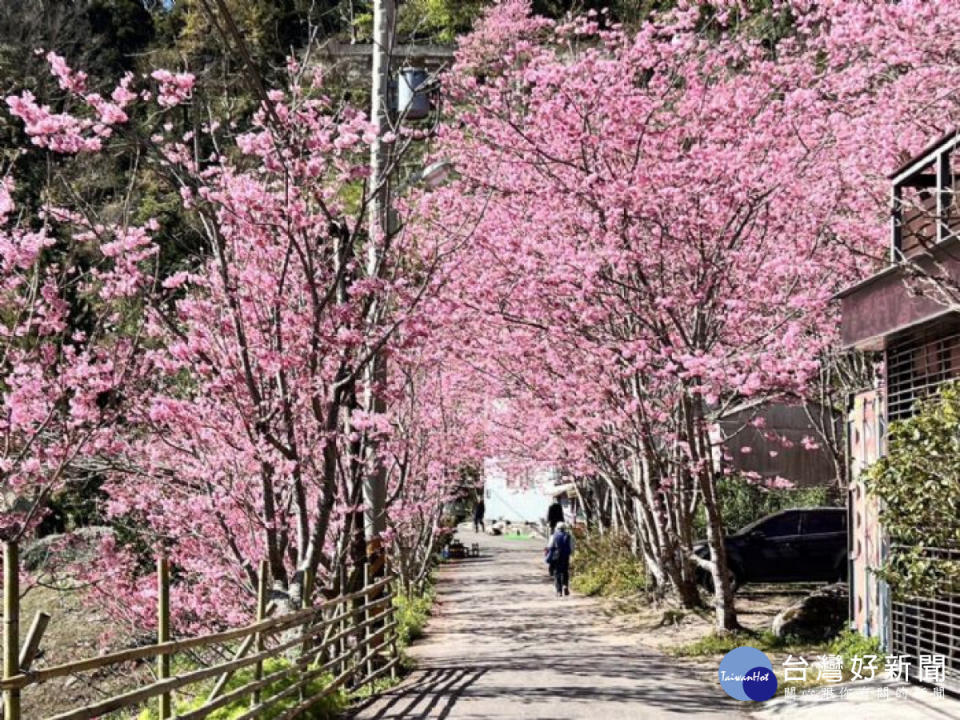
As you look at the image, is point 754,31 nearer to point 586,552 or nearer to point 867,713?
point 586,552

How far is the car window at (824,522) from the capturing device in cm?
2330

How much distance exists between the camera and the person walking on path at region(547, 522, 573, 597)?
25.6m

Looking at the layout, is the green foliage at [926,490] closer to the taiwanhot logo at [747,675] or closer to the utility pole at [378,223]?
the taiwanhot logo at [747,675]

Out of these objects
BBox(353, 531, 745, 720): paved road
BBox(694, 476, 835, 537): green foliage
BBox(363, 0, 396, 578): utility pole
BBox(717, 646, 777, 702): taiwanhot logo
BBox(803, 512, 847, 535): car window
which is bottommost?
BBox(353, 531, 745, 720): paved road

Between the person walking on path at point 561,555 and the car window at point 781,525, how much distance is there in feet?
13.6

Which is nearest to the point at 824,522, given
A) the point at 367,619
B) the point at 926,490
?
the point at 367,619

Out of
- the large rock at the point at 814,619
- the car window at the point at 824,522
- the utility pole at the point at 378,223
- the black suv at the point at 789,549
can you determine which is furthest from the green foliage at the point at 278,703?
the car window at the point at 824,522

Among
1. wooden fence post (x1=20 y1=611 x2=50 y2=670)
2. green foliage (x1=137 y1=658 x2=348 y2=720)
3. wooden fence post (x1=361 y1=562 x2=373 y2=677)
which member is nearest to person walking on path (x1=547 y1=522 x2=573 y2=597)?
wooden fence post (x1=361 y1=562 x2=373 y2=677)

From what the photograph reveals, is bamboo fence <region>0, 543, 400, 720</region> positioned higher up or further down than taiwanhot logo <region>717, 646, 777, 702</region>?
higher up

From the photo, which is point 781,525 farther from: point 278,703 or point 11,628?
point 11,628

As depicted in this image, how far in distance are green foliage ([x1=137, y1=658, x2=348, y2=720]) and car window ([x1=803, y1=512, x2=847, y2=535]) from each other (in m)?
13.0

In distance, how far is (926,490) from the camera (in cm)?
1003

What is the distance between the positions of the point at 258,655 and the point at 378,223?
5997mm

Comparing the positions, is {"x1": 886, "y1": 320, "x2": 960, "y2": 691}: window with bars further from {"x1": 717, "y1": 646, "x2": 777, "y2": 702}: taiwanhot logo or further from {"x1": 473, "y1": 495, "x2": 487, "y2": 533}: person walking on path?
{"x1": 473, "y1": 495, "x2": 487, "y2": 533}: person walking on path
